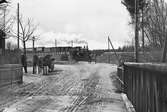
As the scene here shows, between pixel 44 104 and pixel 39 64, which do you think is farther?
pixel 39 64

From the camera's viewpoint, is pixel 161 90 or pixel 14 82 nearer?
pixel 161 90

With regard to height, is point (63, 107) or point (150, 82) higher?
point (150, 82)

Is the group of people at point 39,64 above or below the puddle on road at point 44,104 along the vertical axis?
above

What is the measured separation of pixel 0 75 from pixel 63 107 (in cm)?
605

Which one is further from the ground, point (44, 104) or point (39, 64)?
point (39, 64)

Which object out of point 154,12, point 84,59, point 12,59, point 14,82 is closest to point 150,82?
point 14,82

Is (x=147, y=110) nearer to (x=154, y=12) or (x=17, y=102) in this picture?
(x=17, y=102)

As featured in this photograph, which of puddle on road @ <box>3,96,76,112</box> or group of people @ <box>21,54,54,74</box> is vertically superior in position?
group of people @ <box>21,54,54,74</box>

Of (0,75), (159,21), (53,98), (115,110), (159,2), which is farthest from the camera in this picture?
(159,2)

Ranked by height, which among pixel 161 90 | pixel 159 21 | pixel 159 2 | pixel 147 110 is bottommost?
pixel 147 110

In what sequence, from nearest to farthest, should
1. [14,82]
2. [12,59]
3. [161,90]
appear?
[161,90], [14,82], [12,59]

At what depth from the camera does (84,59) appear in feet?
225

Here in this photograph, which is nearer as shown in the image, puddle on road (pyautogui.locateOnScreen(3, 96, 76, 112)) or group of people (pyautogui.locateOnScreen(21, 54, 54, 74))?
puddle on road (pyautogui.locateOnScreen(3, 96, 76, 112))

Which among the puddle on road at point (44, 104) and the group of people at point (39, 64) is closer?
the puddle on road at point (44, 104)
